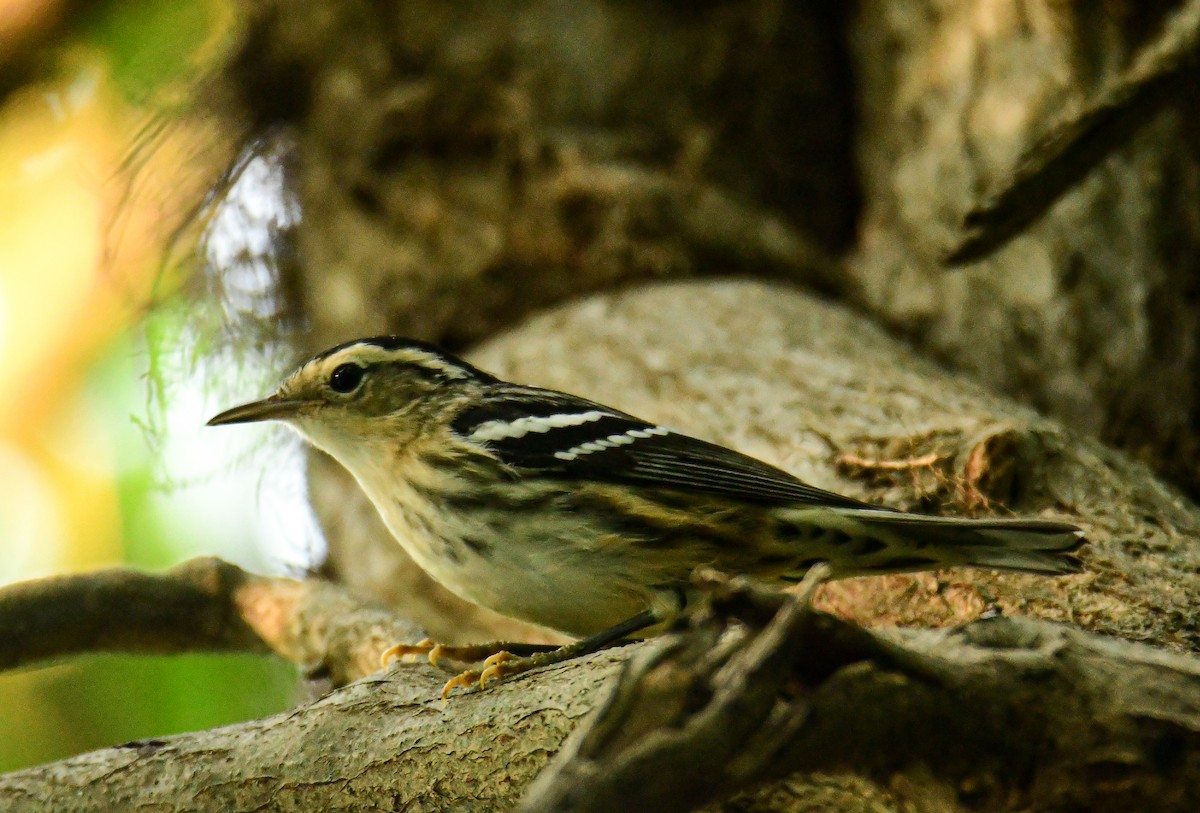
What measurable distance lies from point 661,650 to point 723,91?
471 centimetres

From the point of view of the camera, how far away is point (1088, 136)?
3311mm

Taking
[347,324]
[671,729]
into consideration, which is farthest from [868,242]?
[671,729]

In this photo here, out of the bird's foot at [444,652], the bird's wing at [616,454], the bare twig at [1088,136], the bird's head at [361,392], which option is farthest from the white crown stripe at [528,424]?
the bare twig at [1088,136]

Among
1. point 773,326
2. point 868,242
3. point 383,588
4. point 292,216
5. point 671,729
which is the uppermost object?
point 292,216

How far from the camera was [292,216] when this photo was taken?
6.14 metres

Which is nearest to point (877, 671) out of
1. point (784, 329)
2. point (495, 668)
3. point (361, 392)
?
point (495, 668)

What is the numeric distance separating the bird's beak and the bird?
57 centimetres

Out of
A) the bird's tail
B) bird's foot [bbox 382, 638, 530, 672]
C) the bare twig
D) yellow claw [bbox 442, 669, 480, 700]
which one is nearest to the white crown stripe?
bird's foot [bbox 382, 638, 530, 672]

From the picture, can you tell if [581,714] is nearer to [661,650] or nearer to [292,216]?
[661,650]

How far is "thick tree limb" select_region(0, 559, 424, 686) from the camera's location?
12.0 feet

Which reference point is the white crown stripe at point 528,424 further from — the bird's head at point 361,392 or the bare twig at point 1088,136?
the bare twig at point 1088,136

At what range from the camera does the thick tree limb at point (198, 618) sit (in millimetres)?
3666

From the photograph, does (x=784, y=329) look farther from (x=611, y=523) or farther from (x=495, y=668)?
(x=495, y=668)

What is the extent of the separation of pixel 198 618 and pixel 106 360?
2.48 metres
